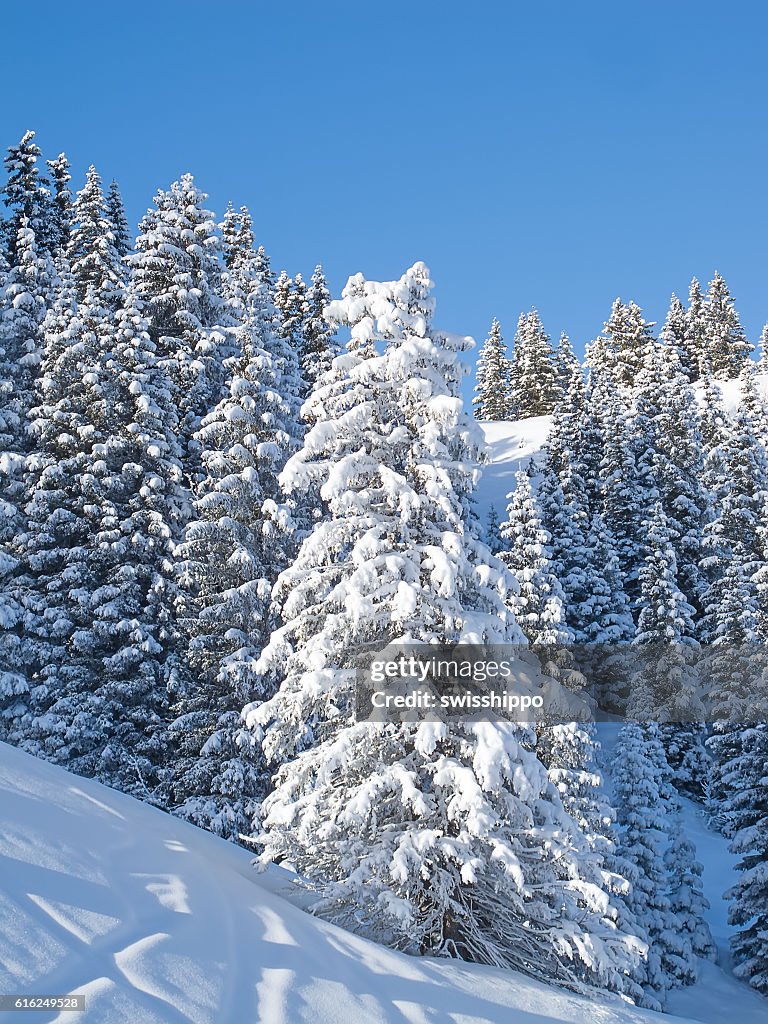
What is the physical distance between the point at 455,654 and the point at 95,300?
19762mm

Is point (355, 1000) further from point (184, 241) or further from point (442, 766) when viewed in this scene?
point (184, 241)

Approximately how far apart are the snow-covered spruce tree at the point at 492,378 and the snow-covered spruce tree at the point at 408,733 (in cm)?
6921

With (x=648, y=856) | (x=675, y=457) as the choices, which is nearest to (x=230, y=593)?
(x=648, y=856)

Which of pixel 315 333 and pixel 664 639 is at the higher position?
pixel 315 333

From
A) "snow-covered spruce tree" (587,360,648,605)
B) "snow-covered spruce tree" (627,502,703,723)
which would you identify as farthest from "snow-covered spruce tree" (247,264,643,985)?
"snow-covered spruce tree" (587,360,648,605)

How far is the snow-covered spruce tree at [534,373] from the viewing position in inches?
2936

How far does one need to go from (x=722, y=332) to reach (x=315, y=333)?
183 ft

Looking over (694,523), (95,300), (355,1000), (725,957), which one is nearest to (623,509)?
(694,523)

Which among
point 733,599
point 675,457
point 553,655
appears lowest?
point 553,655

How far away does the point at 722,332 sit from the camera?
83.8 m

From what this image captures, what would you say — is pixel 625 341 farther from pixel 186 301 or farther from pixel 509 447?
pixel 186 301

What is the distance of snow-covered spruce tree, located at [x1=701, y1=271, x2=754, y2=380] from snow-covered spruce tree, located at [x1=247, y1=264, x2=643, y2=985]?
75626 millimetres

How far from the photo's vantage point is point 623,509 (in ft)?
141

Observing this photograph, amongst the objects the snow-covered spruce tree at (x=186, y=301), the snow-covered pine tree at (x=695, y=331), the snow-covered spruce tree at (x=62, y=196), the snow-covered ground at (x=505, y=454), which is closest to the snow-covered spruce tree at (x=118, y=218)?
the snow-covered spruce tree at (x=62, y=196)
